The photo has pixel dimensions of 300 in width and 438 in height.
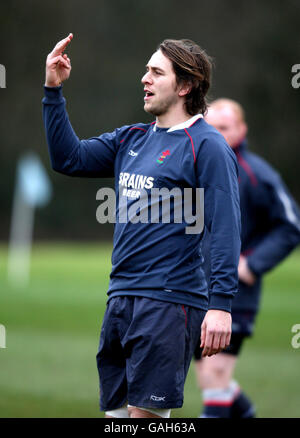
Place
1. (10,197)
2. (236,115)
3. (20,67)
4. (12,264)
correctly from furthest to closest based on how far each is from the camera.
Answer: (20,67)
(10,197)
(12,264)
(236,115)

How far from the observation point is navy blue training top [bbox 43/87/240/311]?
11.9 ft

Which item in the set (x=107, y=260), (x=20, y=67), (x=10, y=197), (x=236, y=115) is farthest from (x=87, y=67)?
(x=236, y=115)

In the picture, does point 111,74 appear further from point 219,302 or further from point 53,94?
point 219,302

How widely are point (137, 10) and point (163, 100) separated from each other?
119 ft

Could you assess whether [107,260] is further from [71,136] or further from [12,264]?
[71,136]

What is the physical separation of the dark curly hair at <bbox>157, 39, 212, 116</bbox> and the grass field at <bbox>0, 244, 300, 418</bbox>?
9.79 ft

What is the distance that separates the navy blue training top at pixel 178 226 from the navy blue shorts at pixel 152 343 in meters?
0.06

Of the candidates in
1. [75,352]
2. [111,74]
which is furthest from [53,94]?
[111,74]

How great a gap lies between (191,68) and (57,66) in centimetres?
67

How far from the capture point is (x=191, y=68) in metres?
3.90

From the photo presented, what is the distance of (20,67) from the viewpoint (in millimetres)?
38469

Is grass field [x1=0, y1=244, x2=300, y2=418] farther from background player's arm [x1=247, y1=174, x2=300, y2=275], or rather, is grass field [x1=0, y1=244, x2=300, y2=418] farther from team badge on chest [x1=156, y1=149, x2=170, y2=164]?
team badge on chest [x1=156, y1=149, x2=170, y2=164]

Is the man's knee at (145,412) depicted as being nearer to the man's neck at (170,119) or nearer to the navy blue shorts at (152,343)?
the navy blue shorts at (152,343)

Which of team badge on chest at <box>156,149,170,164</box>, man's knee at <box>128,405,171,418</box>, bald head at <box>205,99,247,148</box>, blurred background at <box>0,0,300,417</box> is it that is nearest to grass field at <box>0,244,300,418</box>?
bald head at <box>205,99,247,148</box>
